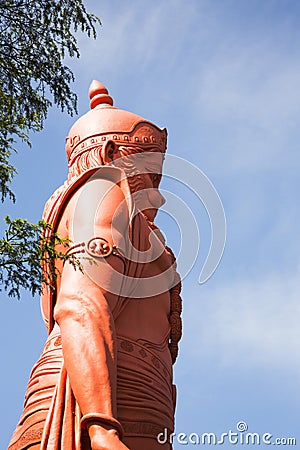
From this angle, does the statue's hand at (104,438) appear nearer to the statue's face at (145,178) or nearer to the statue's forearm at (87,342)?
the statue's forearm at (87,342)

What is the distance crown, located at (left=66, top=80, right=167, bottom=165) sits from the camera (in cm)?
755

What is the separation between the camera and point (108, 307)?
6.52m

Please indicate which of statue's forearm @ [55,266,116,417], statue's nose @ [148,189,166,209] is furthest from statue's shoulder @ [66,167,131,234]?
statue's forearm @ [55,266,116,417]

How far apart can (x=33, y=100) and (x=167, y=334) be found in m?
2.07

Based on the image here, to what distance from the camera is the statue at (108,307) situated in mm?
6184

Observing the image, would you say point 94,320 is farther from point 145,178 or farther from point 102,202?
point 145,178

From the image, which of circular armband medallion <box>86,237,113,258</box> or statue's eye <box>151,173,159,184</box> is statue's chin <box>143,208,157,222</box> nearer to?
statue's eye <box>151,173,159,184</box>

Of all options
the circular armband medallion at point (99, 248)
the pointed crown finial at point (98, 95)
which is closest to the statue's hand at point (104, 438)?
the circular armband medallion at point (99, 248)

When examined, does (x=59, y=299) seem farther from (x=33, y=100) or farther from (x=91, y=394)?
(x=33, y=100)

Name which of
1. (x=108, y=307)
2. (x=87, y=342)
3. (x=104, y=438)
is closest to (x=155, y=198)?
(x=108, y=307)

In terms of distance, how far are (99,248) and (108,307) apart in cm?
45

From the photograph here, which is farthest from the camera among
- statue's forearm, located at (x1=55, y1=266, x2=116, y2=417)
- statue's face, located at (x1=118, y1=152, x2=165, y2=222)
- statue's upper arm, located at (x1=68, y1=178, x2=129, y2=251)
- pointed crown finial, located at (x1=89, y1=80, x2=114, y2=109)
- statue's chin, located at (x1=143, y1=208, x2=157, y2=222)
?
pointed crown finial, located at (x1=89, y1=80, x2=114, y2=109)

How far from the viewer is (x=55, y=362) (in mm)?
6719

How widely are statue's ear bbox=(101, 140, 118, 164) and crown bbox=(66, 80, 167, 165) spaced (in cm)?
8
